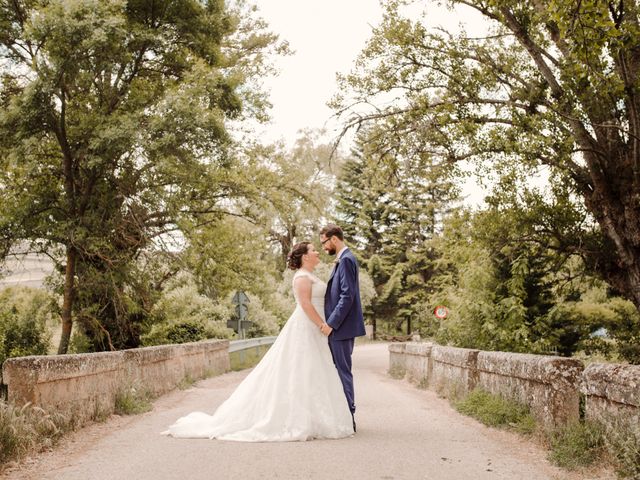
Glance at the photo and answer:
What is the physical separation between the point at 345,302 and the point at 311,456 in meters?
1.78

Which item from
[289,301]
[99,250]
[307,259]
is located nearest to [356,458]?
[307,259]

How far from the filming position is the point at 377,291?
52438 millimetres

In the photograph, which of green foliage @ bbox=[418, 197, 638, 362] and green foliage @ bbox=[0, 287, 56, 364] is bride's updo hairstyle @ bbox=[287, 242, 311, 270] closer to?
green foliage @ bbox=[418, 197, 638, 362]

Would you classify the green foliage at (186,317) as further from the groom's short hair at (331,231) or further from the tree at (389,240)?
the tree at (389,240)

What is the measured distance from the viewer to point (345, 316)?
7332 mm

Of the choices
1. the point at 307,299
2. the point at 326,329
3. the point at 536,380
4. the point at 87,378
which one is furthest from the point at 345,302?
the point at 87,378

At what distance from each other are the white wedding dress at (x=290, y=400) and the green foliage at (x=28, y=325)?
28.2 feet

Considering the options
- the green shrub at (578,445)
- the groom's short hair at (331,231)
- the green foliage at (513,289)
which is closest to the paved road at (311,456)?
the green shrub at (578,445)

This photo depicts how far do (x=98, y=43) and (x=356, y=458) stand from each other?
29.7ft

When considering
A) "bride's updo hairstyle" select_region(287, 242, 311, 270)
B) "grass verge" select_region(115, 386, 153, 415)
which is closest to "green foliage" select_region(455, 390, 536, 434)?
"bride's updo hairstyle" select_region(287, 242, 311, 270)

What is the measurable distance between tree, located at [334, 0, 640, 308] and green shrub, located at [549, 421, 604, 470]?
241 inches

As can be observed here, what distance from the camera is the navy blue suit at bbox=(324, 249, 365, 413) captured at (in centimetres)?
726

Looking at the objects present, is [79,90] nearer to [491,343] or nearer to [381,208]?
[491,343]

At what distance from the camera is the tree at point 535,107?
12242 mm
